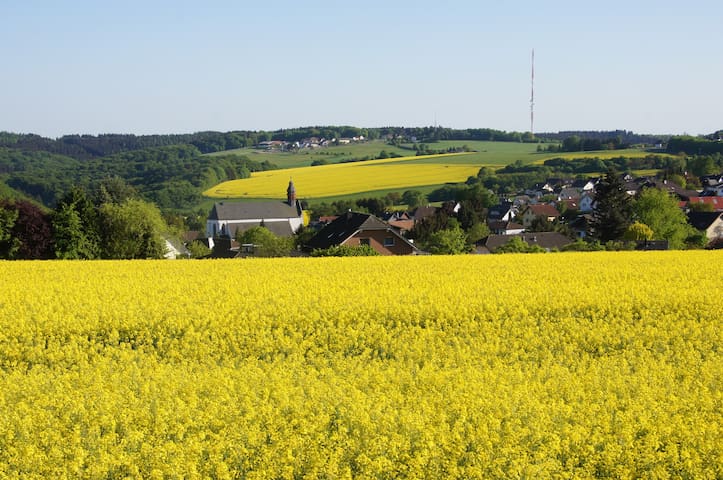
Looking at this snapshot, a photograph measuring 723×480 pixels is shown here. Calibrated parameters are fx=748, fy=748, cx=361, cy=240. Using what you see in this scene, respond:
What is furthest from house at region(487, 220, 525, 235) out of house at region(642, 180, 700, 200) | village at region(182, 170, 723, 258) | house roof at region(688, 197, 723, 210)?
house roof at region(688, 197, 723, 210)

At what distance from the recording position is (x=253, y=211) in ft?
338

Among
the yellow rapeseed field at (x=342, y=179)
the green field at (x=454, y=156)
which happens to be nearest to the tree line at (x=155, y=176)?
the yellow rapeseed field at (x=342, y=179)

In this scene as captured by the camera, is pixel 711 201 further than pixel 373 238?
Yes

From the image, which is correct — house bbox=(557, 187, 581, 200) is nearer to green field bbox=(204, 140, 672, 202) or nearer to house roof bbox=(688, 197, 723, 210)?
green field bbox=(204, 140, 672, 202)

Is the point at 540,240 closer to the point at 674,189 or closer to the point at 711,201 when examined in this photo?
the point at 711,201

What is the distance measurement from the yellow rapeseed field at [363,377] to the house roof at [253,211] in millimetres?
81081

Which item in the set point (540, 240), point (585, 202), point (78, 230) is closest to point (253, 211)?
point (540, 240)

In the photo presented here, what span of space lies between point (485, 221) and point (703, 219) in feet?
86.4

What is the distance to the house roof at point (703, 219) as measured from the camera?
3103 inches

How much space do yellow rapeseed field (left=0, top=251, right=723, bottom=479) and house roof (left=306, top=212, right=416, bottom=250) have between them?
27.9m

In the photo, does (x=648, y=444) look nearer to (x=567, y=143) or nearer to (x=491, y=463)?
(x=491, y=463)

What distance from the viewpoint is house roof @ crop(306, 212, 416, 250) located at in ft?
159

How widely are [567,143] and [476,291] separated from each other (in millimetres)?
174821

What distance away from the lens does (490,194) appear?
116125 mm
